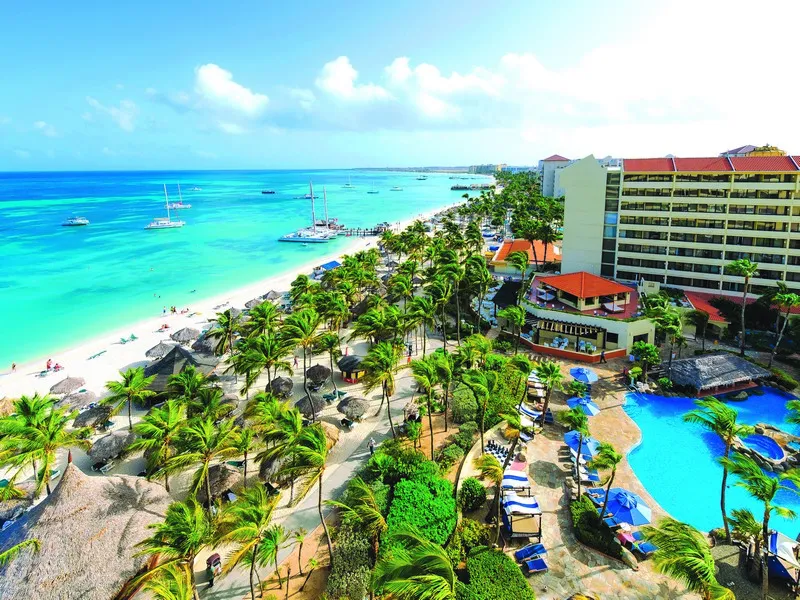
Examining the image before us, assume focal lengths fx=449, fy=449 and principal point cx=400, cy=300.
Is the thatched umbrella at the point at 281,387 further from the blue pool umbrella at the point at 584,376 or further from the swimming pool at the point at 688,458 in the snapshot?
the swimming pool at the point at 688,458

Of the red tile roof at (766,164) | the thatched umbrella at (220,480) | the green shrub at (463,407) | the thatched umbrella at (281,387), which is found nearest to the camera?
the thatched umbrella at (220,480)

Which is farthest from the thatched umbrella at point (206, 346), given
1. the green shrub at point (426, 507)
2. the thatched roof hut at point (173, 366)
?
the green shrub at point (426, 507)

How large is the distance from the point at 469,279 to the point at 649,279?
20.2 meters

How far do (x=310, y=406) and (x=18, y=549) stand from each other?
44.3ft

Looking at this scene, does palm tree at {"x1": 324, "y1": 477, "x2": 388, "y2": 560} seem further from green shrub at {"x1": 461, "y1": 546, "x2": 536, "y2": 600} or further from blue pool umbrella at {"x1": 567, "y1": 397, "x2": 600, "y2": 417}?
blue pool umbrella at {"x1": 567, "y1": 397, "x2": 600, "y2": 417}

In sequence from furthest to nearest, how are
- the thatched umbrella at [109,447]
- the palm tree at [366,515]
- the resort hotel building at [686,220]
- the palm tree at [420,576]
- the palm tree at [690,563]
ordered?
the resort hotel building at [686,220], the thatched umbrella at [109,447], the palm tree at [366,515], the palm tree at [690,563], the palm tree at [420,576]

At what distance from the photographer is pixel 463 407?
86.2 feet

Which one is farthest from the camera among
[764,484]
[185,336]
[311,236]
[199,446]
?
[311,236]

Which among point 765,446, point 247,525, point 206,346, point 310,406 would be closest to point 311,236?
point 206,346

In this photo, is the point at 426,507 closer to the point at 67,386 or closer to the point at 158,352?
the point at 158,352

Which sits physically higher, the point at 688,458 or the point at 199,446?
the point at 199,446

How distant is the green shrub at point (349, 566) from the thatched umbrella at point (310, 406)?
9.10 metres

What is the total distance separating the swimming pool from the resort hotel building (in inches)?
693

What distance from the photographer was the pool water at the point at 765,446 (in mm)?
21469
